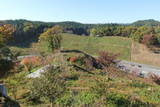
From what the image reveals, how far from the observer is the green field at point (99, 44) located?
262 ft

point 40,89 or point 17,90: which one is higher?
point 40,89

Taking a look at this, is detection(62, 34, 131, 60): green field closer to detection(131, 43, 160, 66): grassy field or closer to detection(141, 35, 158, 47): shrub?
detection(131, 43, 160, 66): grassy field

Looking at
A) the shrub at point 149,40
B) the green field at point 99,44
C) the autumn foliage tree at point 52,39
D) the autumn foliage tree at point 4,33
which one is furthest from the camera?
the green field at point 99,44

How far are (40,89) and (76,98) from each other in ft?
14.0

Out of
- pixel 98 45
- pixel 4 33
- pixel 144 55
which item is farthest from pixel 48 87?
pixel 98 45

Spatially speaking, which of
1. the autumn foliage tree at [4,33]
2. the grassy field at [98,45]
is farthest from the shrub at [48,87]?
the grassy field at [98,45]

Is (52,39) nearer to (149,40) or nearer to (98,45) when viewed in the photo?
(98,45)

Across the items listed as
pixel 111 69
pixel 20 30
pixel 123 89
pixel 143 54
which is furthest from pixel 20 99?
pixel 20 30

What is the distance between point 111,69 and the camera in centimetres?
3130

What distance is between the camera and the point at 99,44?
286 feet

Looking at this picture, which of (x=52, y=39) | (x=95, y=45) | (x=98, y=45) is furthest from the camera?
(x=95, y=45)

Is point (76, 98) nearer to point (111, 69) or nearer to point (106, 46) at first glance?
point (111, 69)

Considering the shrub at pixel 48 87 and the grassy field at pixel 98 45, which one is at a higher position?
the shrub at pixel 48 87

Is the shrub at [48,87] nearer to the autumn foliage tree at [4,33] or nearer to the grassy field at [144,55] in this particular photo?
the autumn foliage tree at [4,33]
